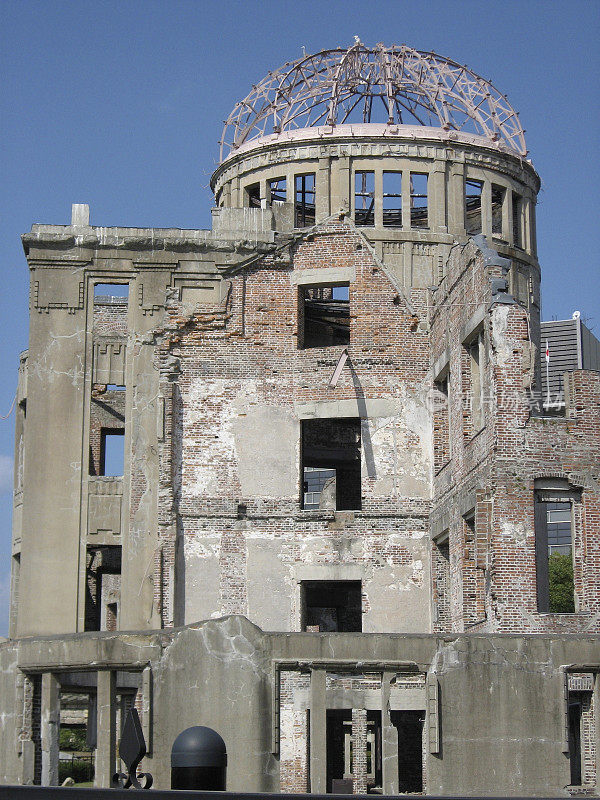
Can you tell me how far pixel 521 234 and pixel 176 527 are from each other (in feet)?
57.9

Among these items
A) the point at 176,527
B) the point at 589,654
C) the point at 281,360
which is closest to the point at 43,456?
the point at 176,527

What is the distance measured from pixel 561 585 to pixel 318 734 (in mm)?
26238

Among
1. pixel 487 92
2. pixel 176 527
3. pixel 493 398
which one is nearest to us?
pixel 493 398

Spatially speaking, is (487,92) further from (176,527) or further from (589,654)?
(589,654)

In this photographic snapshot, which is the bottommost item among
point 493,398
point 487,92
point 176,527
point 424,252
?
point 176,527

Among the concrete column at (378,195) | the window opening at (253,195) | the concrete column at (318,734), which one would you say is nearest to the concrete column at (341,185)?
the concrete column at (378,195)

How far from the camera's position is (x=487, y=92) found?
34938 millimetres

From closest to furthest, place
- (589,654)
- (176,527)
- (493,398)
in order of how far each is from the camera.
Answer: (589,654)
(493,398)
(176,527)

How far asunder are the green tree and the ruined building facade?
1442 centimetres

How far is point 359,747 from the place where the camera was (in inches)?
1049

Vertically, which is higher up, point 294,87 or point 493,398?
point 294,87

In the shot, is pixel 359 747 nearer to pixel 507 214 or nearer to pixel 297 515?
pixel 297 515

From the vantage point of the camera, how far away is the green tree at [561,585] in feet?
137

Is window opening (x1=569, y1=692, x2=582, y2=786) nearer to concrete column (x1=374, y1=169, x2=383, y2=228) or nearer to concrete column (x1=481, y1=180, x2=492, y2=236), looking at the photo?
concrete column (x1=481, y1=180, x2=492, y2=236)
